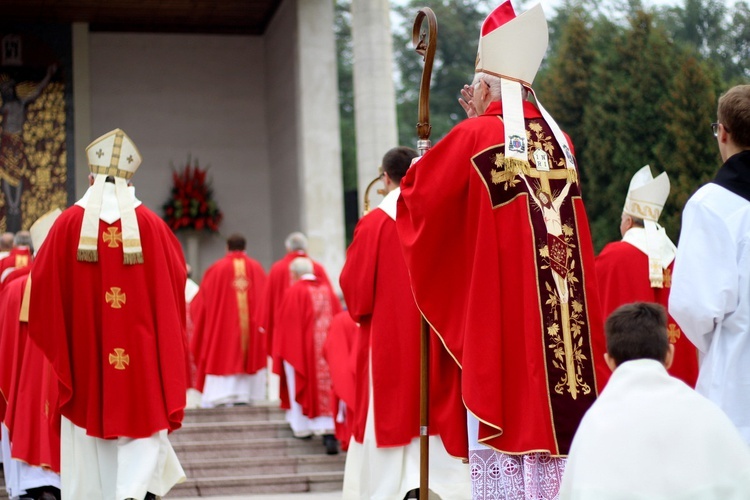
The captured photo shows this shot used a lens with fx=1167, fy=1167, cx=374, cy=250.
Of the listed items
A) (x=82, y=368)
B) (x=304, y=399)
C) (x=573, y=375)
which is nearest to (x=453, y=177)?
(x=573, y=375)

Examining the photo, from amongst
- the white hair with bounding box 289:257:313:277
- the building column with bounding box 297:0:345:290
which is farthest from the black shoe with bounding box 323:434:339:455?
the building column with bounding box 297:0:345:290

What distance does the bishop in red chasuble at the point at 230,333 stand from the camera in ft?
43.8

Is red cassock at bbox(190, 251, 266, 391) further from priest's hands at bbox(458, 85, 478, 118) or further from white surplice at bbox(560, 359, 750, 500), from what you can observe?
white surplice at bbox(560, 359, 750, 500)

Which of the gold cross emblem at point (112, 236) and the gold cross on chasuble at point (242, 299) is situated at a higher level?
the gold cross on chasuble at point (242, 299)

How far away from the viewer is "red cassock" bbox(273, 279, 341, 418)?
1133cm

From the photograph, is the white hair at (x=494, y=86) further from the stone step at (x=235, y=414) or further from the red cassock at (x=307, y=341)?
the stone step at (x=235, y=414)

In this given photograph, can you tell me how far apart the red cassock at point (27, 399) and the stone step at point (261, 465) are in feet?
7.02

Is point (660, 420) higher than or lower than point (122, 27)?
lower

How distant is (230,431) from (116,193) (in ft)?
→ 16.0

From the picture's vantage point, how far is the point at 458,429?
5344 mm

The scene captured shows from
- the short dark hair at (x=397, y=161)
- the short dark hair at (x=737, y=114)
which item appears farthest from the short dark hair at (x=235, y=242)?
the short dark hair at (x=737, y=114)

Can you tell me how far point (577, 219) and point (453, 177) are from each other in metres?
0.66

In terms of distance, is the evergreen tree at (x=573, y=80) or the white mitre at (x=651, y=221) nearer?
the white mitre at (x=651, y=221)

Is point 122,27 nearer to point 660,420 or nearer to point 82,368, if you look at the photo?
point 82,368
